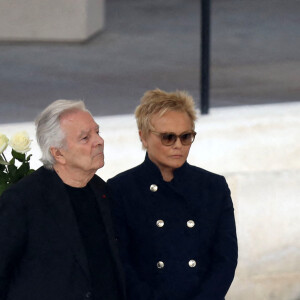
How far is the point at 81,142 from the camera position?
366 cm

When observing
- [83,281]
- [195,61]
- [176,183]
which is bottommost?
[83,281]

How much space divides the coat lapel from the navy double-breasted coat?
0.36 m

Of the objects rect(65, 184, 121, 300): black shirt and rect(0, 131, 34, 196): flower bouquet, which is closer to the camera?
rect(65, 184, 121, 300): black shirt

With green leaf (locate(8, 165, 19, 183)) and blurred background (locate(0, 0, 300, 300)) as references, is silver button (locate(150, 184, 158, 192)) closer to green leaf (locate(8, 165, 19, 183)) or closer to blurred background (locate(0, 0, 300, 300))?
green leaf (locate(8, 165, 19, 183))

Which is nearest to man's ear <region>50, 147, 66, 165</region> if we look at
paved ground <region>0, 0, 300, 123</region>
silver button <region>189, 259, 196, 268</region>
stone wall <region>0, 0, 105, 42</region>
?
silver button <region>189, 259, 196, 268</region>

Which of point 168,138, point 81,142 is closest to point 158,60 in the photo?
point 168,138

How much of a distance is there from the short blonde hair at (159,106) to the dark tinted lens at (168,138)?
2.3 inches

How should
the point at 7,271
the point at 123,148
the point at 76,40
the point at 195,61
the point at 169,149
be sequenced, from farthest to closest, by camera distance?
1. the point at 76,40
2. the point at 195,61
3. the point at 123,148
4. the point at 169,149
5. the point at 7,271

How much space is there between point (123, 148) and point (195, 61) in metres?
1.82

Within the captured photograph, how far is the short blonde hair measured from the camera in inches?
154

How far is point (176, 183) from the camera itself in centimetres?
403

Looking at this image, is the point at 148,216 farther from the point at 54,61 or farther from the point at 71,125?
the point at 54,61

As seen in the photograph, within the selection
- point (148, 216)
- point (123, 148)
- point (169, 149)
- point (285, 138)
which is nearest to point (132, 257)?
point (148, 216)

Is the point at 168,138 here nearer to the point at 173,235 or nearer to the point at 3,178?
the point at 173,235
